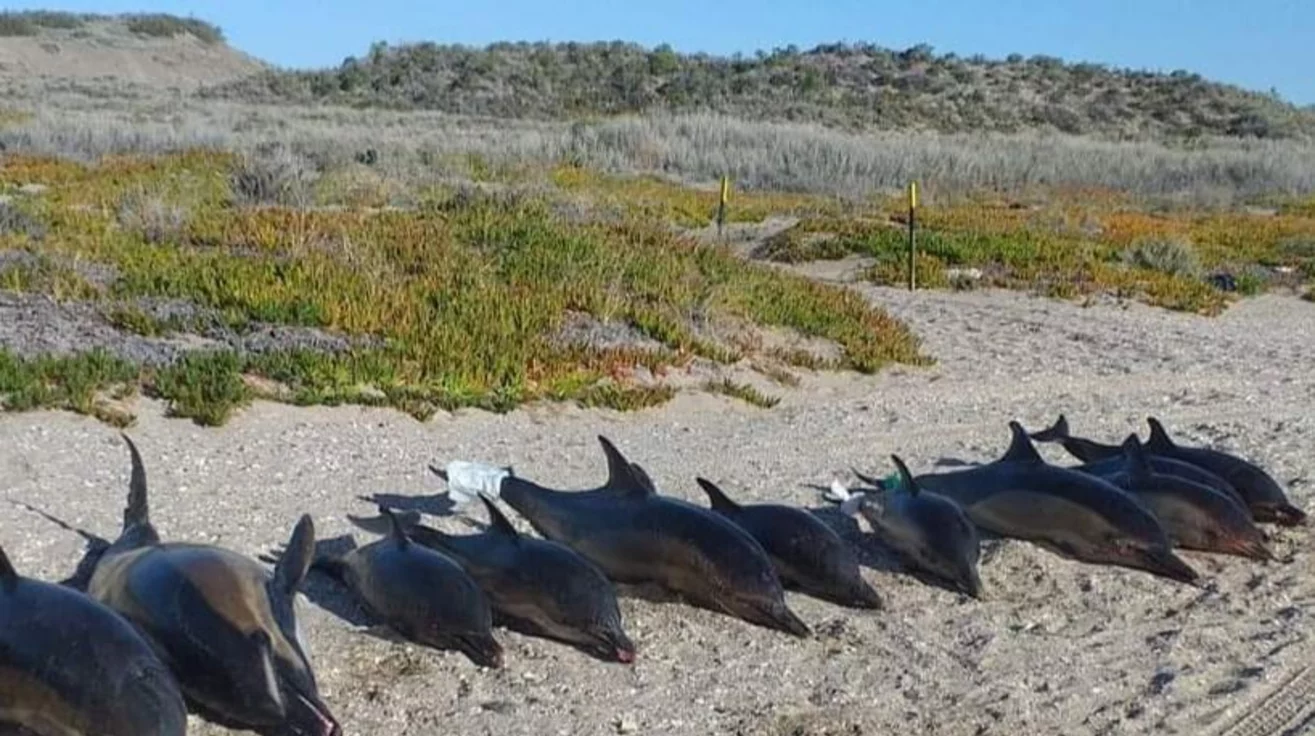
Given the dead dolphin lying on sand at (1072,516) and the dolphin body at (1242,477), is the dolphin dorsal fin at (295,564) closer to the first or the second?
the dead dolphin lying on sand at (1072,516)

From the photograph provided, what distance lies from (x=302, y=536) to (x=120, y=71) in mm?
68823

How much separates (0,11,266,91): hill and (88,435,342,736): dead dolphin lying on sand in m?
57.9

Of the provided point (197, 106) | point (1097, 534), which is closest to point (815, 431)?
point (1097, 534)

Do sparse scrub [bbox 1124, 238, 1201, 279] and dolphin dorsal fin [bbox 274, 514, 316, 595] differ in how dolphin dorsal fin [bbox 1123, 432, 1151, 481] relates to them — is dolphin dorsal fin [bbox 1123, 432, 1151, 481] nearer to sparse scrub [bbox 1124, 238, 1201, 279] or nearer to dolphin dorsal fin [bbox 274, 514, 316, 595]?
dolphin dorsal fin [bbox 274, 514, 316, 595]

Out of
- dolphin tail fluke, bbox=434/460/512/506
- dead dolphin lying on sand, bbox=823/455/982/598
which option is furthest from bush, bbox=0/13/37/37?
dead dolphin lying on sand, bbox=823/455/982/598

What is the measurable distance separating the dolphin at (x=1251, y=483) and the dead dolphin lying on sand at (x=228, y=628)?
5.28 metres

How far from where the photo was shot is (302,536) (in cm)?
553

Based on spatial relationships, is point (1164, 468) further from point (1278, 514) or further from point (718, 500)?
point (718, 500)

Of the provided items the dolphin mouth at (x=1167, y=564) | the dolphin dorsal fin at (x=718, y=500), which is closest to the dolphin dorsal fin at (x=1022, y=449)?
the dolphin mouth at (x=1167, y=564)

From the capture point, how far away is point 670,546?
21.5 feet

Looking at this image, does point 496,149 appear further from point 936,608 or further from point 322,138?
point 936,608

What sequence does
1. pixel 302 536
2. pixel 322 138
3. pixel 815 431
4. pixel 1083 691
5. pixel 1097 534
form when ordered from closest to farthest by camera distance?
pixel 302 536 < pixel 1083 691 < pixel 1097 534 < pixel 815 431 < pixel 322 138

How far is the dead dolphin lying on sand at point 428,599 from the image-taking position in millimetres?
5922

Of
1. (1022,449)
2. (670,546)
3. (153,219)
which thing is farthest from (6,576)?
(153,219)
